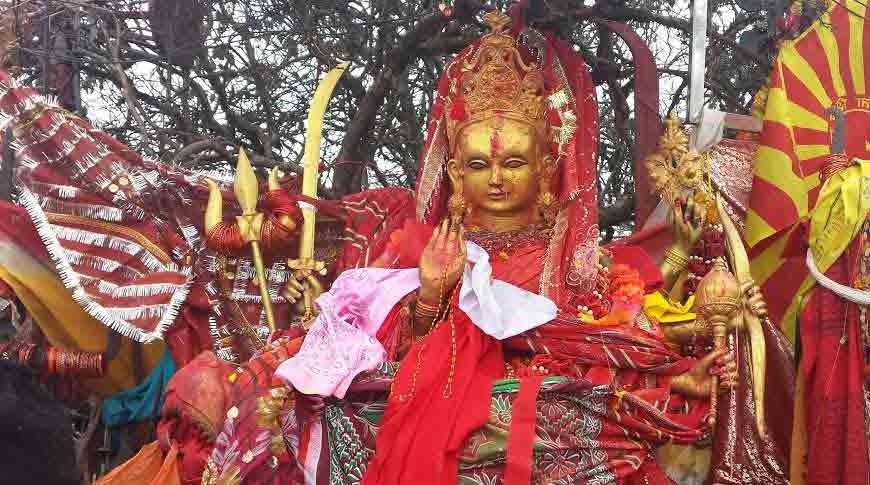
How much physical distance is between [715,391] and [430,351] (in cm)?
109

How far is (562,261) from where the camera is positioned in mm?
4945

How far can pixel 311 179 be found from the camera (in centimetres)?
506

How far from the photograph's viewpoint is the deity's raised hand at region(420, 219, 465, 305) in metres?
4.51

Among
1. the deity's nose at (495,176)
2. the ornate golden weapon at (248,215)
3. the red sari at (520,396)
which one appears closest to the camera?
the red sari at (520,396)

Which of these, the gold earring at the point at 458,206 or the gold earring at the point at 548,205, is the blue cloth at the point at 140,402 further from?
the gold earring at the point at 548,205

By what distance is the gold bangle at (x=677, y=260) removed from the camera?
16.3 feet

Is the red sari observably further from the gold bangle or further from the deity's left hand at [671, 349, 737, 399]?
the gold bangle

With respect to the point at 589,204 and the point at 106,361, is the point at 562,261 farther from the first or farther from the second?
the point at 106,361

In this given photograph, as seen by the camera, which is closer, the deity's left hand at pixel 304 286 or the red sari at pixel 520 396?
the red sari at pixel 520 396

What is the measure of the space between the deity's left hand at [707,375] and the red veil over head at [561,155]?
647mm

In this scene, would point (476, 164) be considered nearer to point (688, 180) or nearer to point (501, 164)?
point (501, 164)

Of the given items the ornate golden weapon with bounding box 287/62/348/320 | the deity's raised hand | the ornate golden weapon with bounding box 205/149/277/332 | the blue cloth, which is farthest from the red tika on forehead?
the blue cloth

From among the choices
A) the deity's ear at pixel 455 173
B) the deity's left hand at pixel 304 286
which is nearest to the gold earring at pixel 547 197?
the deity's ear at pixel 455 173

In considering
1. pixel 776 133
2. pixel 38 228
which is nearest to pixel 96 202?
pixel 38 228
